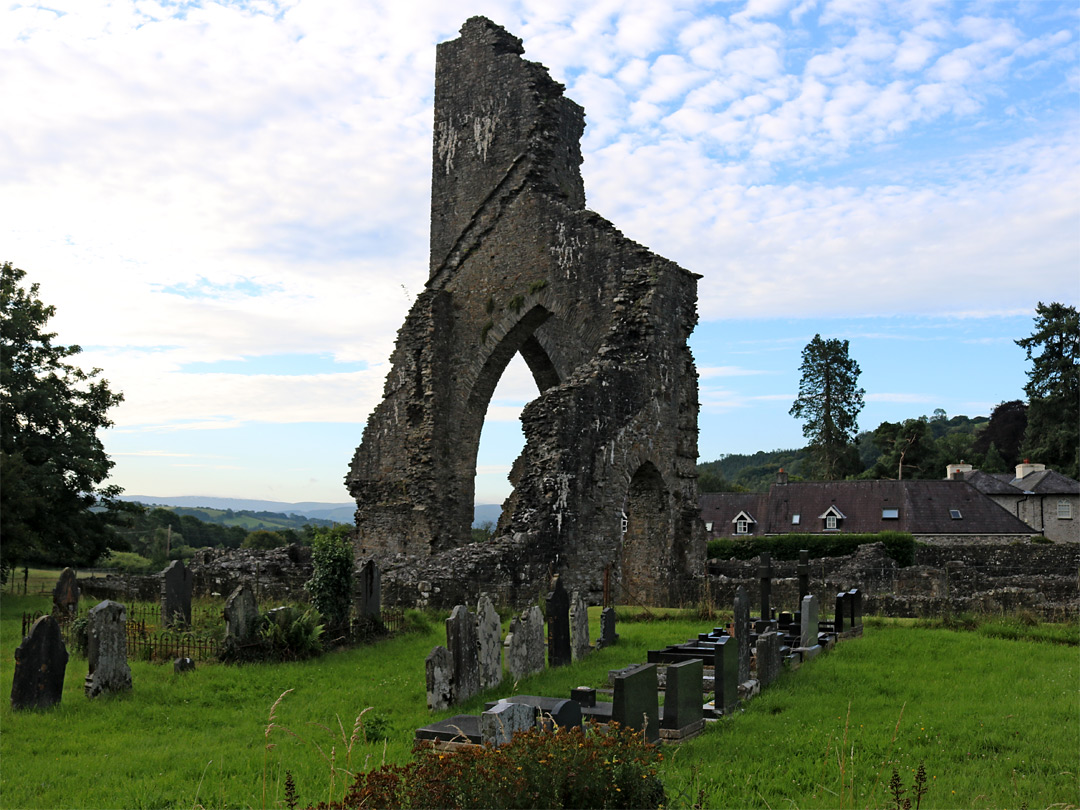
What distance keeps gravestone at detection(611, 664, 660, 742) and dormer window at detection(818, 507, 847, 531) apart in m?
34.6

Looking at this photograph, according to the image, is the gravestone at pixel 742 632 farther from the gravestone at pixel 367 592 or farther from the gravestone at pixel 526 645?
the gravestone at pixel 367 592

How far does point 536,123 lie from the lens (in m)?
21.9

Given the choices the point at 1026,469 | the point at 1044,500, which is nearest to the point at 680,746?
the point at 1044,500

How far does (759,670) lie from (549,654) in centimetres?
263

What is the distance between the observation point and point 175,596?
1365 centimetres

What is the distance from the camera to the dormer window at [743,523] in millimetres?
40594

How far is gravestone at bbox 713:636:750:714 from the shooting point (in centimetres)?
761

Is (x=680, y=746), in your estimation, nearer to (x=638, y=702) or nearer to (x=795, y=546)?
(x=638, y=702)

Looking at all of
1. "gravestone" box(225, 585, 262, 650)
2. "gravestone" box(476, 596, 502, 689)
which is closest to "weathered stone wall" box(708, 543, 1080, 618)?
"gravestone" box(476, 596, 502, 689)

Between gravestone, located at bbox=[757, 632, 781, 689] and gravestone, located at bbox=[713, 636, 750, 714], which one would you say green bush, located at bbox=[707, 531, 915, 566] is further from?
gravestone, located at bbox=[713, 636, 750, 714]

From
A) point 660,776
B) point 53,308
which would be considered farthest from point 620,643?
point 53,308

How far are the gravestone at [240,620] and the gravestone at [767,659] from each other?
603 cm

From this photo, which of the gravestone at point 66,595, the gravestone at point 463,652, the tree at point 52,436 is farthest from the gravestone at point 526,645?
the tree at point 52,436

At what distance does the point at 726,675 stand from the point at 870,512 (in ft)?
110
